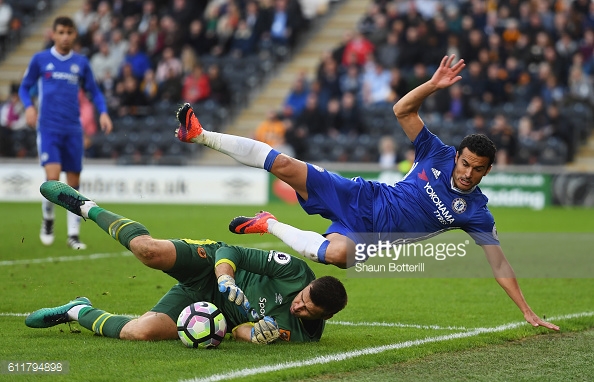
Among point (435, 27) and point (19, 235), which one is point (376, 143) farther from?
point (19, 235)

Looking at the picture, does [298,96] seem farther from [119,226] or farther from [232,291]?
[232,291]

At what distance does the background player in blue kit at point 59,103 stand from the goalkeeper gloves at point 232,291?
6563 millimetres

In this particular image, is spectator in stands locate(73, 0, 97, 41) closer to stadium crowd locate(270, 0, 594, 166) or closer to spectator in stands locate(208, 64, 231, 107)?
spectator in stands locate(208, 64, 231, 107)

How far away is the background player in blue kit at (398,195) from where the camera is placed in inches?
299

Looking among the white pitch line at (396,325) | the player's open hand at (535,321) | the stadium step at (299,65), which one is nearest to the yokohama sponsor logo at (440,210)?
the white pitch line at (396,325)

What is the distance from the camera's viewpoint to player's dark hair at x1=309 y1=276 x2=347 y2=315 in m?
6.64

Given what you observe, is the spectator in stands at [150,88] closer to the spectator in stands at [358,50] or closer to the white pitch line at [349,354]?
the spectator in stands at [358,50]

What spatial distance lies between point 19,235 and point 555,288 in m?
8.39

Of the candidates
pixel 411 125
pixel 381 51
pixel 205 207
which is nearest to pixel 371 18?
pixel 381 51

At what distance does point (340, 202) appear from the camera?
804cm

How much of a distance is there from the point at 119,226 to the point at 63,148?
19.6 feet

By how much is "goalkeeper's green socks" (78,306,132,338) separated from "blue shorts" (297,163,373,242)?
6.03 ft

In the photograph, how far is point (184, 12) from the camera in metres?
27.8

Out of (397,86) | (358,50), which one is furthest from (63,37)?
(358,50)
